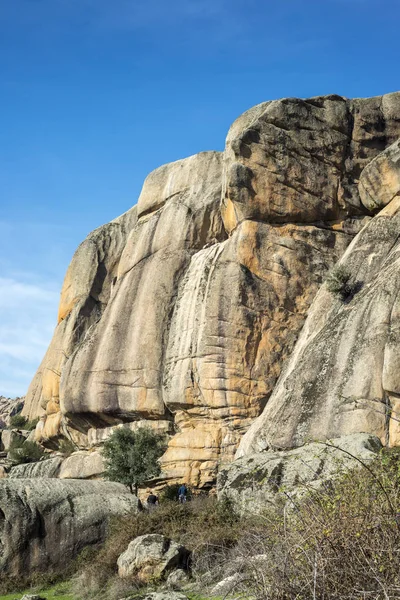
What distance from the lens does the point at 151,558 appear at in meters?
14.1

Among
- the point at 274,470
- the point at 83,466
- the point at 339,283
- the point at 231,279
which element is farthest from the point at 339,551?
the point at 83,466

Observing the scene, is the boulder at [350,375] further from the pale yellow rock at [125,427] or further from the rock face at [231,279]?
the pale yellow rock at [125,427]

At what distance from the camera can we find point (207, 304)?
3172 cm

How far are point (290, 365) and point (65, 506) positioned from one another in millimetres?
11930

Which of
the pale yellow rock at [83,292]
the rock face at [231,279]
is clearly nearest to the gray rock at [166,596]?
the rock face at [231,279]

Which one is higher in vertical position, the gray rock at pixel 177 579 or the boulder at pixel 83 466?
the boulder at pixel 83 466

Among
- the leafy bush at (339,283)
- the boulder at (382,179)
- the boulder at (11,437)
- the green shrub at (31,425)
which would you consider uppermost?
the boulder at (382,179)

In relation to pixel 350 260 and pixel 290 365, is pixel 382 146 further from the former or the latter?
pixel 290 365

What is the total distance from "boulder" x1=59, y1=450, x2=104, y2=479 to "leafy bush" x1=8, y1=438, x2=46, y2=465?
5.81 m

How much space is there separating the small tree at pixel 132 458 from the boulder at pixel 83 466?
3.87m

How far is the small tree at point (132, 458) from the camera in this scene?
93.1ft

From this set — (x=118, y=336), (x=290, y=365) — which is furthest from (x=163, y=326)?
(x=290, y=365)

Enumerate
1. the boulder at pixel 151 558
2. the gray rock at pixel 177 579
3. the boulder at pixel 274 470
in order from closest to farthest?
the gray rock at pixel 177 579 < the boulder at pixel 151 558 < the boulder at pixel 274 470

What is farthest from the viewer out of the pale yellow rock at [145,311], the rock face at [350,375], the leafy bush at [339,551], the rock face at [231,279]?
the pale yellow rock at [145,311]
